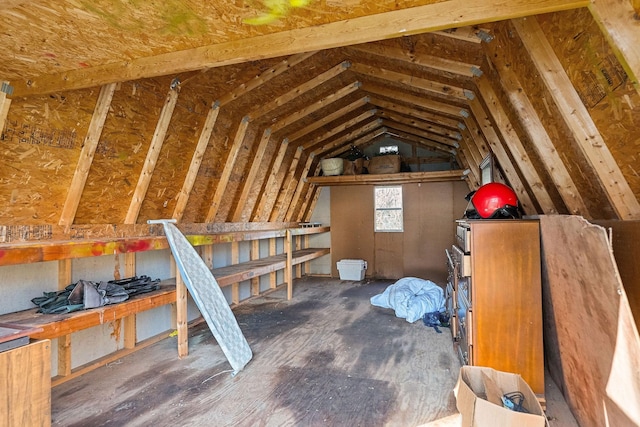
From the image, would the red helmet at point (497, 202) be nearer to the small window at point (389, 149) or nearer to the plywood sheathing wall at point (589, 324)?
the plywood sheathing wall at point (589, 324)

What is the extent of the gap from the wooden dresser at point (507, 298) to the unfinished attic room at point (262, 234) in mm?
14

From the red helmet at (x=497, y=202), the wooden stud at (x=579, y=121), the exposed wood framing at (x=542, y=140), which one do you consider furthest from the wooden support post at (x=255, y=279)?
the wooden stud at (x=579, y=121)

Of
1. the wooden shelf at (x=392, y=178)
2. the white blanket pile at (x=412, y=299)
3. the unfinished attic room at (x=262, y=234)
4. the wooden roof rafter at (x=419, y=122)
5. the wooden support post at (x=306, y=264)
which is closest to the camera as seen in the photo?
the unfinished attic room at (x=262, y=234)

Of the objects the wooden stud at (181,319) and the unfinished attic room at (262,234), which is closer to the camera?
A: the unfinished attic room at (262,234)

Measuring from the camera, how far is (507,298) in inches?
94.5

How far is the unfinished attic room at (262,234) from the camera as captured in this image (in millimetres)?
1649

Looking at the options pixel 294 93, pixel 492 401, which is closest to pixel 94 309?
pixel 492 401

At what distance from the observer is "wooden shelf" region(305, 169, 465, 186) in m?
6.07

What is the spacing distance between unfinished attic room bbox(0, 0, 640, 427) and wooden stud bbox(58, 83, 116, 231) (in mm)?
16

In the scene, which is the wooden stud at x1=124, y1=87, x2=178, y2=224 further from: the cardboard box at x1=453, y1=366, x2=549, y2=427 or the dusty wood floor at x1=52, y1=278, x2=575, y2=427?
the cardboard box at x1=453, y1=366, x2=549, y2=427

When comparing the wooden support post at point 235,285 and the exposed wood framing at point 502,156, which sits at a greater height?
the exposed wood framing at point 502,156

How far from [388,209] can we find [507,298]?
4.80m

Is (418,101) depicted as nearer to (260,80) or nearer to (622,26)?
(260,80)

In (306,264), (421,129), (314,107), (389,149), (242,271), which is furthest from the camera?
(306,264)
